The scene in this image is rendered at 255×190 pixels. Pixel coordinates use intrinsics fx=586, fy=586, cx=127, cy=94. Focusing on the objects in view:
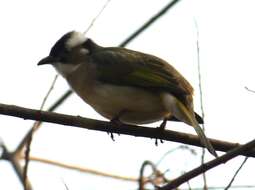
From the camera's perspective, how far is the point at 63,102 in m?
4.73

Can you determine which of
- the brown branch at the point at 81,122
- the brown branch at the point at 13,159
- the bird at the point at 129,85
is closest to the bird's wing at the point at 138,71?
the bird at the point at 129,85

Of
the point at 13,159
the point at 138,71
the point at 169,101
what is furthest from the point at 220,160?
A: the point at 138,71

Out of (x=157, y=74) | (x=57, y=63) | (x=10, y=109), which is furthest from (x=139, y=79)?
(x=10, y=109)

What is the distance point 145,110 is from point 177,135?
91 centimetres

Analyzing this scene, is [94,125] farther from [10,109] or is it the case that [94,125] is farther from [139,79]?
[139,79]

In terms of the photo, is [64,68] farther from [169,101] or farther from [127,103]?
[169,101]

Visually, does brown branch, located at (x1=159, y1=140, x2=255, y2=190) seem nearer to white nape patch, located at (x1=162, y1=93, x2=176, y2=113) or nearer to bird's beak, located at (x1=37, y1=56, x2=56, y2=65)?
white nape patch, located at (x1=162, y1=93, x2=176, y2=113)

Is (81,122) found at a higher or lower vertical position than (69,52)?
higher

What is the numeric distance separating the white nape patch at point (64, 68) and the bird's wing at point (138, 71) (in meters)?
0.24

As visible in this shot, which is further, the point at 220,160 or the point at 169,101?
the point at 169,101

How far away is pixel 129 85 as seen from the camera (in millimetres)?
5602

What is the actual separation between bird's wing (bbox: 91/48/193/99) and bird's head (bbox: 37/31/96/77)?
198mm

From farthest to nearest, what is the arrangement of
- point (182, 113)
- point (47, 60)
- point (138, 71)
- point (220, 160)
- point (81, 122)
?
point (47, 60) → point (138, 71) → point (182, 113) → point (81, 122) → point (220, 160)

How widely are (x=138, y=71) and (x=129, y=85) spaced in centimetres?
27
